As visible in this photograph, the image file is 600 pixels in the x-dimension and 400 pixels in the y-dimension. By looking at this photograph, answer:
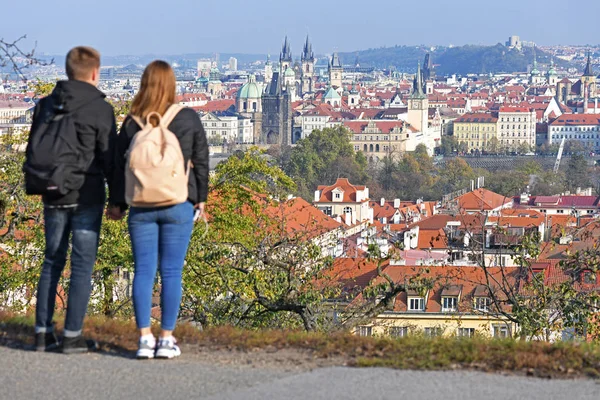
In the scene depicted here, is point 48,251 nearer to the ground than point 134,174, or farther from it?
nearer to the ground

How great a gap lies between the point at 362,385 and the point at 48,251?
55.7 inches

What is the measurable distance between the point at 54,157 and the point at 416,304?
1444 cm

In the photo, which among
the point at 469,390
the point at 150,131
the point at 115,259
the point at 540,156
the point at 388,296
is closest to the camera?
the point at 469,390

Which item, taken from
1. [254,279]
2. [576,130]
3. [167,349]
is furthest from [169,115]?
[576,130]

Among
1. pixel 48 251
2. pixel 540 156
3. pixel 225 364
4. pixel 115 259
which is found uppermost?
pixel 48 251

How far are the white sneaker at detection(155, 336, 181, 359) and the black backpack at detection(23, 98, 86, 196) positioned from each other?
682mm

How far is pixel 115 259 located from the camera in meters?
11.6

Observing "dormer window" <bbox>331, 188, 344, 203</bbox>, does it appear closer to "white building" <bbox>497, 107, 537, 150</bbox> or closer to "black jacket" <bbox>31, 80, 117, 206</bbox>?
"black jacket" <bbox>31, 80, 117, 206</bbox>

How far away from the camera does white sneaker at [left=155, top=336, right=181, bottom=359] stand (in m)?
5.08

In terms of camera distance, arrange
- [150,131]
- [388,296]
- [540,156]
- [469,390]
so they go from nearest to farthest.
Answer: [469,390] → [150,131] → [388,296] → [540,156]

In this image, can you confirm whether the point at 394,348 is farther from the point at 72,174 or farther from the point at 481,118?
the point at 481,118

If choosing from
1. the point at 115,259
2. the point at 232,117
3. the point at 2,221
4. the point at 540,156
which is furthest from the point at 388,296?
the point at 232,117

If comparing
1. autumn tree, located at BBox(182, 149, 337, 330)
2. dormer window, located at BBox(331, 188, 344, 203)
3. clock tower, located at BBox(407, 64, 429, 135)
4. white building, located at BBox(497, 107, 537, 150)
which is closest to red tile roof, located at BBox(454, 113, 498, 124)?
white building, located at BBox(497, 107, 537, 150)

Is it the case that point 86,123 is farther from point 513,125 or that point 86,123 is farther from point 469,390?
point 513,125
